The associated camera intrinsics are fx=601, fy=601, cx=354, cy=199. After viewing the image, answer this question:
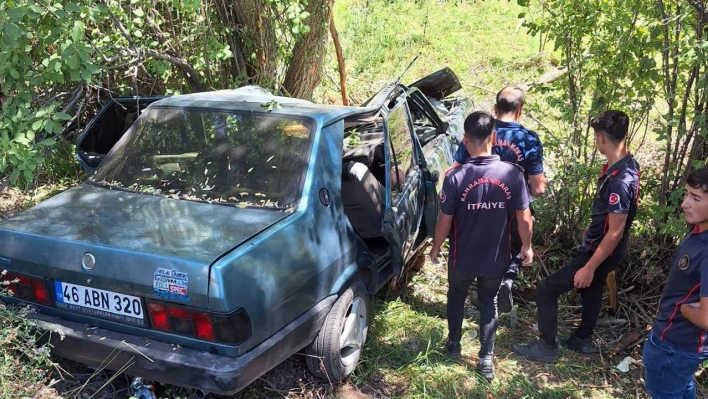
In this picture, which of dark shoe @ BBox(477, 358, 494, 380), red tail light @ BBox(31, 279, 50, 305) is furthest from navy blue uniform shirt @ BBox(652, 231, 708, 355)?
red tail light @ BBox(31, 279, 50, 305)

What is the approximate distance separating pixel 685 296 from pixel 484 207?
1.15 m

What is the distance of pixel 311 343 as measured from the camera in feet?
11.2

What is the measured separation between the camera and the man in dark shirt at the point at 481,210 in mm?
3543

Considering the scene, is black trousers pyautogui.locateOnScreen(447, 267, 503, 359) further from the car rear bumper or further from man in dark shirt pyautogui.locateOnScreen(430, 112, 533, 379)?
the car rear bumper

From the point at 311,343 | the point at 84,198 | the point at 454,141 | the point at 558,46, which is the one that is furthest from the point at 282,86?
the point at 311,343

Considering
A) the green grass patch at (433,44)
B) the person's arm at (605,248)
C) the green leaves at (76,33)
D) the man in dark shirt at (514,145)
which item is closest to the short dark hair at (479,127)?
the man in dark shirt at (514,145)

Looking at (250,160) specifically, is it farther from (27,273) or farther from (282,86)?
(282,86)

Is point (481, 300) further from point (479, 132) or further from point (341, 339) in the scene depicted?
point (479, 132)

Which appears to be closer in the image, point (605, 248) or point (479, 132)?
point (479, 132)

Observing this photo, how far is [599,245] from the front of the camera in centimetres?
375

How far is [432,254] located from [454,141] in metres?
2.13

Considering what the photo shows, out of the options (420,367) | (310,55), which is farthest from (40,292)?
(310,55)

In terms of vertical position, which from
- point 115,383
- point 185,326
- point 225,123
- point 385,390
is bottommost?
point 385,390

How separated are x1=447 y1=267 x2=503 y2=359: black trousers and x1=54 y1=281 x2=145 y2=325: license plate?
1.88 metres
